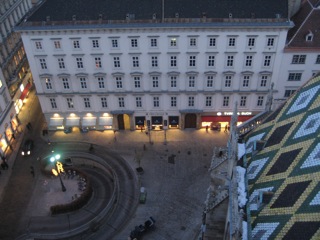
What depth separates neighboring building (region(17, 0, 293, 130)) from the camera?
65.9 meters

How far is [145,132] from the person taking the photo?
79.6m

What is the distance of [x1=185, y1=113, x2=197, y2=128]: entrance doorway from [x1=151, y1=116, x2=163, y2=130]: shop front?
5070 millimetres

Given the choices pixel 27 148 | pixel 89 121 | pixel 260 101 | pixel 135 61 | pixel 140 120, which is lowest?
pixel 27 148

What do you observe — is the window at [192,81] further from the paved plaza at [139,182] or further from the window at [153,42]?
the paved plaza at [139,182]

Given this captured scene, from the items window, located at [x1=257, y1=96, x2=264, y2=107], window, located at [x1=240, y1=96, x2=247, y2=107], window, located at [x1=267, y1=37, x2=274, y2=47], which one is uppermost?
window, located at [x1=267, y1=37, x2=274, y2=47]

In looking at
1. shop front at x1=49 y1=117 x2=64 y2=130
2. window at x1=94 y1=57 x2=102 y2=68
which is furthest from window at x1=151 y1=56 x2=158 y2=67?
shop front at x1=49 y1=117 x2=64 y2=130

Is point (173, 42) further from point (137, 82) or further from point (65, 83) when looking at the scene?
point (65, 83)

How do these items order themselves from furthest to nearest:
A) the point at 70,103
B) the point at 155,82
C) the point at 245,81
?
1. the point at 70,103
2. the point at 155,82
3. the point at 245,81

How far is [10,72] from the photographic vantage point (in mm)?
81688

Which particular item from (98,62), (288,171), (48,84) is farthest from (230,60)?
(288,171)

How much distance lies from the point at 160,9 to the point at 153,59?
28.3 feet

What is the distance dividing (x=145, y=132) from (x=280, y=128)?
40360 mm

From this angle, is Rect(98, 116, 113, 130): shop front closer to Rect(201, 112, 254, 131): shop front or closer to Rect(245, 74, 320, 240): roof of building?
Rect(201, 112, 254, 131): shop front

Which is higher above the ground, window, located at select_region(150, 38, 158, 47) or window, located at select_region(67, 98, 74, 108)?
window, located at select_region(150, 38, 158, 47)
